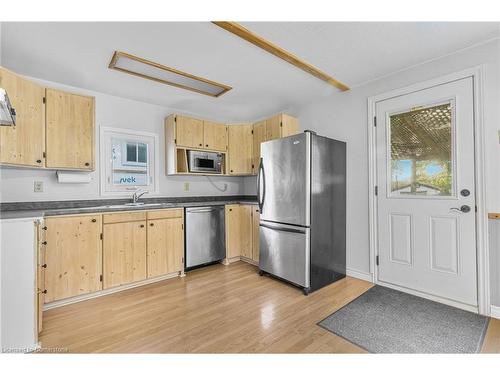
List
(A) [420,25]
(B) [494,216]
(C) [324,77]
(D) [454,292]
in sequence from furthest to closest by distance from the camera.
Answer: (C) [324,77]
(D) [454,292]
(B) [494,216]
(A) [420,25]

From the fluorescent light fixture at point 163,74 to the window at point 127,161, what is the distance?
0.95m

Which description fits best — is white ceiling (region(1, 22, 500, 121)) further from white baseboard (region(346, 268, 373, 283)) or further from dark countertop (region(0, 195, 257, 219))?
white baseboard (region(346, 268, 373, 283))

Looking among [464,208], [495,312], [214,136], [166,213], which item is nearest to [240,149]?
[214,136]

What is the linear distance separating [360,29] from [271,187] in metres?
1.76

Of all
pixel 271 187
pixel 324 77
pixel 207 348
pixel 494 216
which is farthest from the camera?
pixel 271 187

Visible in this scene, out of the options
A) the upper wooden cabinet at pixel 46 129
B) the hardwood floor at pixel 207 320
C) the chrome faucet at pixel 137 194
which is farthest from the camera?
the chrome faucet at pixel 137 194

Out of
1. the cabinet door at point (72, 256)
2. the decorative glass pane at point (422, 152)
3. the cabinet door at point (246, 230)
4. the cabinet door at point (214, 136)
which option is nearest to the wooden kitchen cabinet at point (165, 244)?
the cabinet door at point (72, 256)

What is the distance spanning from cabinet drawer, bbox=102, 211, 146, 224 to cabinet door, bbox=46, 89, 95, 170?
0.61 m

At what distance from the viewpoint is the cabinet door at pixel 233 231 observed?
348cm

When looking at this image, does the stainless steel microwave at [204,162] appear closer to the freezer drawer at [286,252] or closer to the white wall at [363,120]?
the freezer drawer at [286,252]

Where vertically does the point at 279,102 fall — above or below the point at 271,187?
above

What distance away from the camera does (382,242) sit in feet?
8.75

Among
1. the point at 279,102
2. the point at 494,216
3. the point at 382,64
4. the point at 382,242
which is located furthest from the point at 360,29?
the point at 382,242

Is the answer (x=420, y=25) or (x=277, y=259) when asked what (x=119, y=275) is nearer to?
(x=277, y=259)
